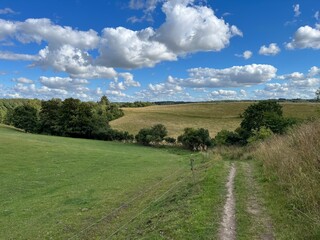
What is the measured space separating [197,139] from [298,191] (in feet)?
210

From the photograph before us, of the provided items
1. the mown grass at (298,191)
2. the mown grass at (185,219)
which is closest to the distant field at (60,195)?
the mown grass at (185,219)

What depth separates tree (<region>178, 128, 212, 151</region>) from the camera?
2916 inches

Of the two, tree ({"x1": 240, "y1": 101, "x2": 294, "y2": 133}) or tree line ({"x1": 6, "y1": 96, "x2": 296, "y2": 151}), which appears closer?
tree ({"x1": 240, "y1": 101, "x2": 294, "y2": 133})

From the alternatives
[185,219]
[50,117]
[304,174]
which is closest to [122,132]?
[50,117]

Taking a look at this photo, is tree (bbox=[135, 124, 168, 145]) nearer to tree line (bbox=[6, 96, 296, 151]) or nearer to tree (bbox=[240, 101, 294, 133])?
tree line (bbox=[6, 96, 296, 151])

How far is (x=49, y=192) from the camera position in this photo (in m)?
22.6

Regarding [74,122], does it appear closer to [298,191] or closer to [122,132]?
[122,132]

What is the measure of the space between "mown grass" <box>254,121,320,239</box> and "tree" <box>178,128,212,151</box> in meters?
58.6

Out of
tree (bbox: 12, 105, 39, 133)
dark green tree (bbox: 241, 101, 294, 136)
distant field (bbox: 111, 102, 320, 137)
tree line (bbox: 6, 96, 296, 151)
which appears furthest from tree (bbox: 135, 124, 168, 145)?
tree (bbox: 12, 105, 39, 133)

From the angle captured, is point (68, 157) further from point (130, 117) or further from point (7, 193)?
point (130, 117)

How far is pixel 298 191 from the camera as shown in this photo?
10398 mm

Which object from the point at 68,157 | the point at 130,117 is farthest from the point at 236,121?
the point at 68,157

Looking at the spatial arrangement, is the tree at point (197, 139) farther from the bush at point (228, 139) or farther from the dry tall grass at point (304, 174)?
the dry tall grass at point (304, 174)

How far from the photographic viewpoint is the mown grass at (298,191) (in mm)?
8383
